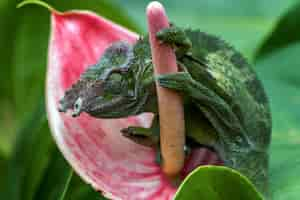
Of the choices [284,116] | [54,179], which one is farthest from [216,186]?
[284,116]

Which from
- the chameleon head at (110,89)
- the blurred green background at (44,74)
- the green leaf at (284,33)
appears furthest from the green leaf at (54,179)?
the green leaf at (284,33)

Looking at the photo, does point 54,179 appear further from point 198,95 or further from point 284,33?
point 284,33

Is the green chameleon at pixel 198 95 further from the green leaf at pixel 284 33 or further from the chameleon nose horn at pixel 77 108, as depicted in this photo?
the green leaf at pixel 284 33

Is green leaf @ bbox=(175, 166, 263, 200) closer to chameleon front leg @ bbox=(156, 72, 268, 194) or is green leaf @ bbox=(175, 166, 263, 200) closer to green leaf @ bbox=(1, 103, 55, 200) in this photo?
chameleon front leg @ bbox=(156, 72, 268, 194)

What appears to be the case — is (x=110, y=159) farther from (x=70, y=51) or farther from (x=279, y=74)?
(x=279, y=74)

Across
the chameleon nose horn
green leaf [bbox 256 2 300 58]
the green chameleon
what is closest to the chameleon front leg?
the green chameleon

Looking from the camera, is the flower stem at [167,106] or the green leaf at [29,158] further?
the green leaf at [29,158]

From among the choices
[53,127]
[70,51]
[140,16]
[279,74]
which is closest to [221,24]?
[140,16]

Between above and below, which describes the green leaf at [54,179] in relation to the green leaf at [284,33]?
below
